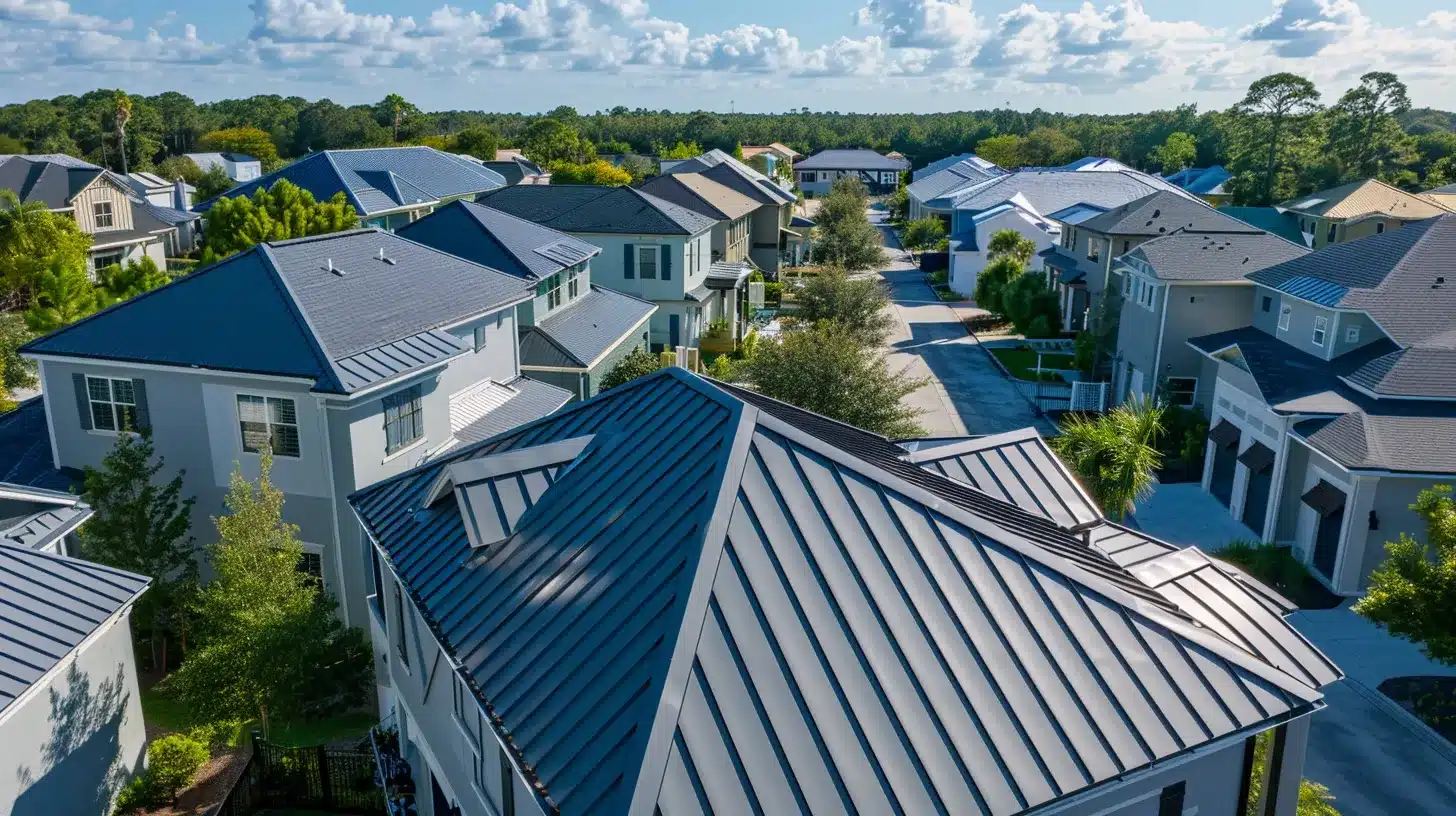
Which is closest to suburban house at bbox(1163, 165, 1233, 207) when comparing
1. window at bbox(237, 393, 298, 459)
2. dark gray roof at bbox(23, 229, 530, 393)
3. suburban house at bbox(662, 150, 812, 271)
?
suburban house at bbox(662, 150, 812, 271)

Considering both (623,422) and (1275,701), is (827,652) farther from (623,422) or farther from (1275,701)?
(623,422)

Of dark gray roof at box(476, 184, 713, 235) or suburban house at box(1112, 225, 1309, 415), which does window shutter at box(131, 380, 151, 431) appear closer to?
dark gray roof at box(476, 184, 713, 235)

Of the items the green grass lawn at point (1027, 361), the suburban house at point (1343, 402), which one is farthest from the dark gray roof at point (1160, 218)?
the suburban house at point (1343, 402)

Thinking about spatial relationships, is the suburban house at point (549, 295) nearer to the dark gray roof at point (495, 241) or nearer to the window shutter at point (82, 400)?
the dark gray roof at point (495, 241)

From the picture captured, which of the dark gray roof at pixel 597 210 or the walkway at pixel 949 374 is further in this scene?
the dark gray roof at pixel 597 210

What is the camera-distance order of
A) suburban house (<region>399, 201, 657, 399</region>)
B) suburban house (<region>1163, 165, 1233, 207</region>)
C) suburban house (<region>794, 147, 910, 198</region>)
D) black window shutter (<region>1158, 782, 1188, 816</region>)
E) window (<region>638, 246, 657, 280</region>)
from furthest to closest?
1. suburban house (<region>794, 147, 910, 198</region>)
2. suburban house (<region>1163, 165, 1233, 207</region>)
3. window (<region>638, 246, 657, 280</region>)
4. suburban house (<region>399, 201, 657, 399</region>)
5. black window shutter (<region>1158, 782, 1188, 816</region>)

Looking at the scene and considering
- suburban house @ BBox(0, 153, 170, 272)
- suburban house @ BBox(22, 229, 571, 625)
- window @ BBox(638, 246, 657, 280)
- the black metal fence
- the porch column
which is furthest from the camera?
suburban house @ BBox(0, 153, 170, 272)

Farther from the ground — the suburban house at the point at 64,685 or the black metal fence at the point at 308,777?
the suburban house at the point at 64,685
